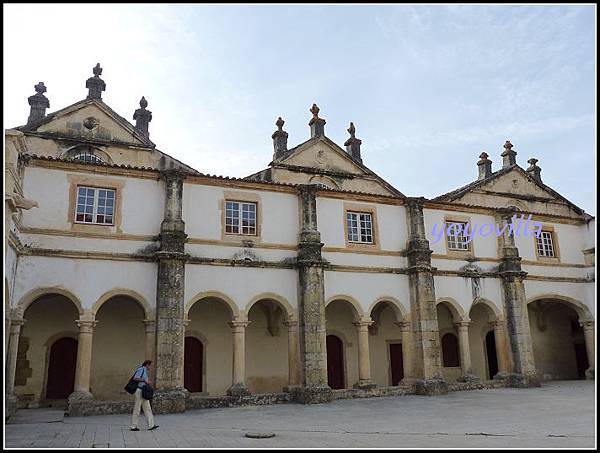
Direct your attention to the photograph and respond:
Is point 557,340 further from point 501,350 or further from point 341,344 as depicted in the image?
point 341,344

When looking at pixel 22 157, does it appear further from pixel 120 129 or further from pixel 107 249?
pixel 120 129

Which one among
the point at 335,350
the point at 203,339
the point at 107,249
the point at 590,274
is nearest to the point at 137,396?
the point at 107,249

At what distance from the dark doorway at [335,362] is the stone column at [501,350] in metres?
5.78

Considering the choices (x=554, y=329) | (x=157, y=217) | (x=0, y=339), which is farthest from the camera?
(x=554, y=329)

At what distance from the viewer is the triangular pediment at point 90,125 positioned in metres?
21.7

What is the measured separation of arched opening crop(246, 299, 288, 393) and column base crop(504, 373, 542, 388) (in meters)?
8.19

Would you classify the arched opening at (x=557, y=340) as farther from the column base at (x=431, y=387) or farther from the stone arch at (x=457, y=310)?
the column base at (x=431, y=387)

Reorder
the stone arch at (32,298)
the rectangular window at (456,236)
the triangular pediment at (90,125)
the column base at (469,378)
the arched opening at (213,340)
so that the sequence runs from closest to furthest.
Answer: the stone arch at (32,298) < the arched opening at (213,340) < the column base at (469,378) < the rectangular window at (456,236) < the triangular pediment at (90,125)

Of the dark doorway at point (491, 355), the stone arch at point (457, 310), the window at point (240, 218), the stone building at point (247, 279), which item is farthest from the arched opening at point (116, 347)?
the dark doorway at point (491, 355)

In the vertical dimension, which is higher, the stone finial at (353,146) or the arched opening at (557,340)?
the stone finial at (353,146)

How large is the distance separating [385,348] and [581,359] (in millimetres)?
10385

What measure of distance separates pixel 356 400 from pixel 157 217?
325 inches

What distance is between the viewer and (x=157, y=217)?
1598cm

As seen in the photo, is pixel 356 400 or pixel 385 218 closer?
pixel 356 400
